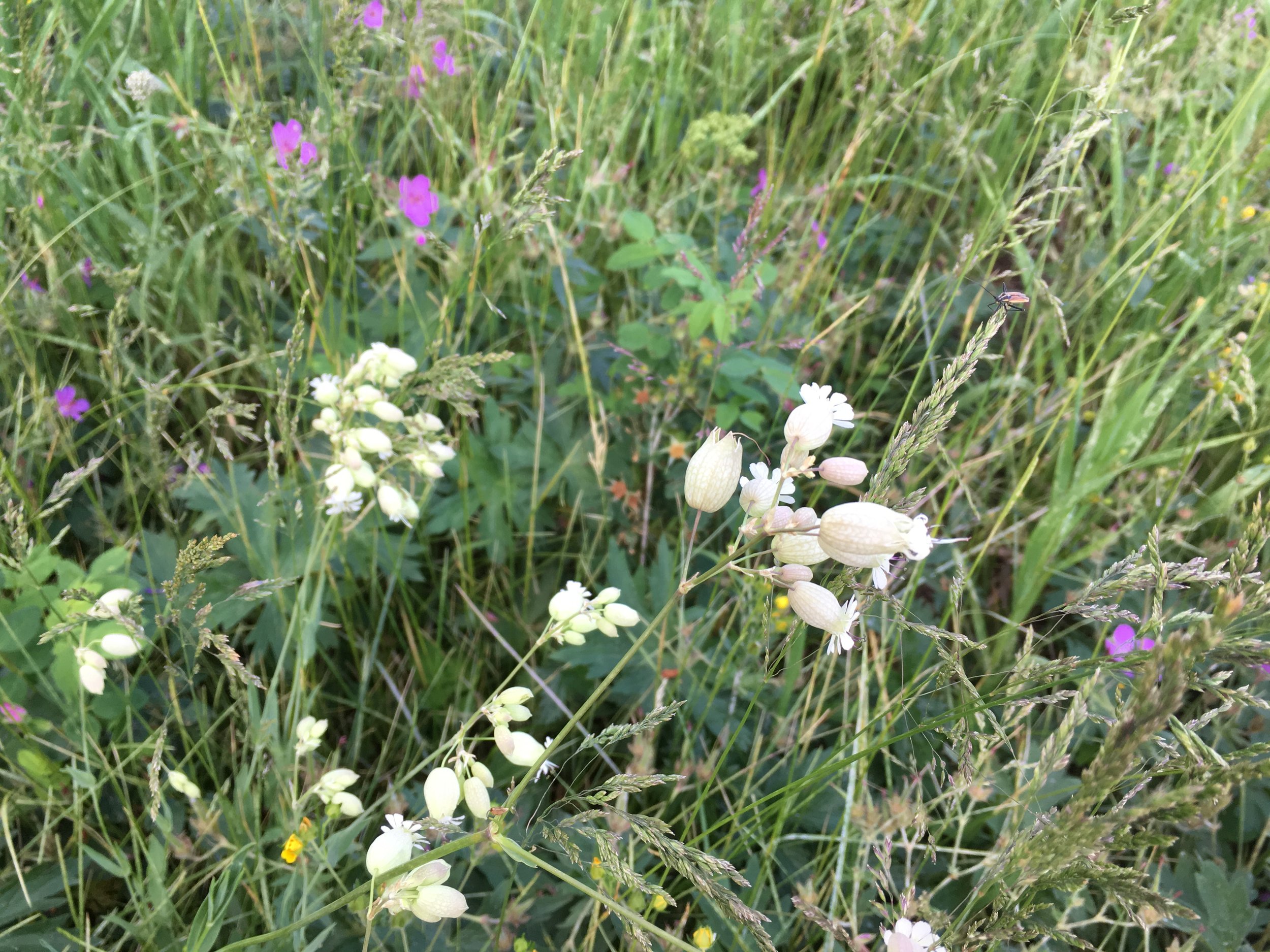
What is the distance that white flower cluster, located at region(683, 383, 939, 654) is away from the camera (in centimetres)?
79

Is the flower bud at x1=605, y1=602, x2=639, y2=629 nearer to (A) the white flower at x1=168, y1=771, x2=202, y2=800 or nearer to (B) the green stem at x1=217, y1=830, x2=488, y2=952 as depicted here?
(B) the green stem at x1=217, y1=830, x2=488, y2=952

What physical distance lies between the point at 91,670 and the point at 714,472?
1.00 meters

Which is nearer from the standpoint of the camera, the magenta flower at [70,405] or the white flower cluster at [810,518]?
the white flower cluster at [810,518]

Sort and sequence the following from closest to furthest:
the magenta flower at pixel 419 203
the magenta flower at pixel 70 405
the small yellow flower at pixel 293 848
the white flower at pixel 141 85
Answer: the small yellow flower at pixel 293 848 < the white flower at pixel 141 85 < the magenta flower at pixel 70 405 < the magenta flower at pixel 419 203

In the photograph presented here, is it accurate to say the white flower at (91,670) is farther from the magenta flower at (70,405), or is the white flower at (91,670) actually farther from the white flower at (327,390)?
the magenta flower at (70,405)

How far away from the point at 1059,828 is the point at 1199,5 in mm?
3134

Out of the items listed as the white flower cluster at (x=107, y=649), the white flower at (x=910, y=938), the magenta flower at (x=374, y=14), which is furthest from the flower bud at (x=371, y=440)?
the magenta flower at (x=374, y=14)

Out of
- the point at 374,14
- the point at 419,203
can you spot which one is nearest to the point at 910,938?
the point at 419,203

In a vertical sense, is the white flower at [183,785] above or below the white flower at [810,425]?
below

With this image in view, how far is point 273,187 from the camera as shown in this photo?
1835 mm

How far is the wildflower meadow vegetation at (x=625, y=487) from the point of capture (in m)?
0.95

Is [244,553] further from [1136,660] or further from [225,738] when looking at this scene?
[1136,660]

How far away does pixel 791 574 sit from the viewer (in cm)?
84

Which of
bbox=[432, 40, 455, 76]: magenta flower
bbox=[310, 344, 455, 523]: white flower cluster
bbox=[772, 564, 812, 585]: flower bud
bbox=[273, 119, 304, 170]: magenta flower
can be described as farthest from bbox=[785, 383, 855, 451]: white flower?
bbox=[432, 40, 455, 76]: magenta flower
